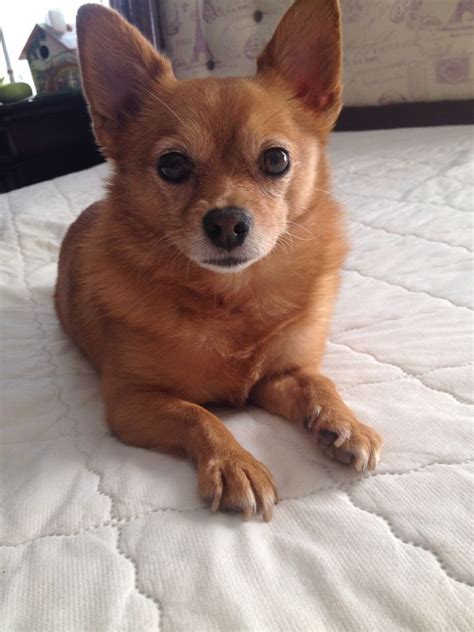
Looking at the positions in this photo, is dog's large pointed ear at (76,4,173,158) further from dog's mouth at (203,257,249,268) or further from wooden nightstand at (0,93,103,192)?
wooden nightstand at (0,93,103,192)

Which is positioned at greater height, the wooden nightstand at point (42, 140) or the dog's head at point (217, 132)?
the dog's head at point (217, 132)

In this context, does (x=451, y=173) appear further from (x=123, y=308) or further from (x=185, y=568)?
(x=185, y=568)

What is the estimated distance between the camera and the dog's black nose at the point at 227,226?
875 mm

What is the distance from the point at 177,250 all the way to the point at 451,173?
1155mm

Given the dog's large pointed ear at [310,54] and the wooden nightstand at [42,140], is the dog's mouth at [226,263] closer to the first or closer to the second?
the dog's large pointed ear at [310,54]

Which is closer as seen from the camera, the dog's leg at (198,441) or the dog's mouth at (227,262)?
the dog's leg at (198,441)

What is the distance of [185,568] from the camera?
22.5 inches

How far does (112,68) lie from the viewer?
107 cm

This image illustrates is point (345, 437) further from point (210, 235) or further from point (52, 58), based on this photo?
point (52, 58)

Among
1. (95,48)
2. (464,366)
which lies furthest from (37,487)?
(95,48)

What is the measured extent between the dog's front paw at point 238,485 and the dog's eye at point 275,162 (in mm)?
523

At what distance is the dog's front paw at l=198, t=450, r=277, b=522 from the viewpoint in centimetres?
66

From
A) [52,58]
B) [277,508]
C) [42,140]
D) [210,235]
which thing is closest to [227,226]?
[210,235]

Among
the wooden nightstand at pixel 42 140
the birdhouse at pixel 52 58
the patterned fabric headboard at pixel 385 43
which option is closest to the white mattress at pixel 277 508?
the patterned fabric headboard at pixel 385 43
